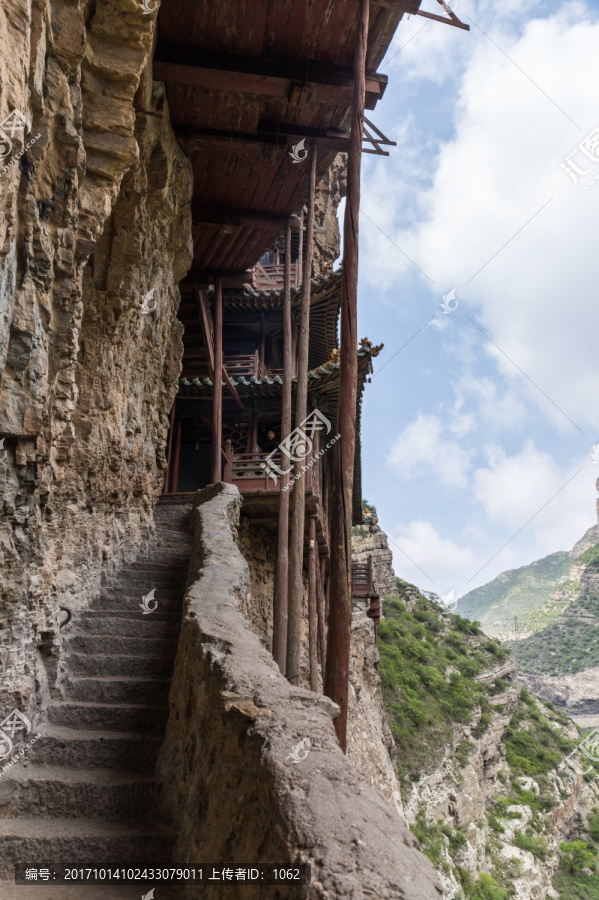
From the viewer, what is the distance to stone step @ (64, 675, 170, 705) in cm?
430

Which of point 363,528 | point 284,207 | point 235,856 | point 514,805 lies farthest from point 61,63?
point 363,528

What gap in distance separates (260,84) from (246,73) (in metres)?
0.21

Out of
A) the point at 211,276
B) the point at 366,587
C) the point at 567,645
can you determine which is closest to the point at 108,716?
the point at 211,276

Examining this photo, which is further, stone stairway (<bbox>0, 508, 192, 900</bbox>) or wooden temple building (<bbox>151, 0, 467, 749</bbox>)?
wooden temple building (<bbox>151, 0, 467, 749</bbox>)

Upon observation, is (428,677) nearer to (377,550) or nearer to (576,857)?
(576,857)

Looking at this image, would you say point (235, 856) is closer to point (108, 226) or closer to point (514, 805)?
point (108, 226)

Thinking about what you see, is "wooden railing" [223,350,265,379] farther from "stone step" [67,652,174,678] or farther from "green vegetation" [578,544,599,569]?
"green vegetation" [578,544,599,569]

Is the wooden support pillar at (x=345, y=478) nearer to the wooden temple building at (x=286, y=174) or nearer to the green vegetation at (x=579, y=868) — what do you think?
the wooden temple building at (x=286, y=174)

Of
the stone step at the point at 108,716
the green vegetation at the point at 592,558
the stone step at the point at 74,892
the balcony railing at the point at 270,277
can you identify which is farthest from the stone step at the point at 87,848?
the green vegetation at the point at 592,558

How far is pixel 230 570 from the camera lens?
4.90 metres

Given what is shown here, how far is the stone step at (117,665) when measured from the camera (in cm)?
459

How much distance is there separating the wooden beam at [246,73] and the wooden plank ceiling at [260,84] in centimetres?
1

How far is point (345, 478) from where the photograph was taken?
478 cm

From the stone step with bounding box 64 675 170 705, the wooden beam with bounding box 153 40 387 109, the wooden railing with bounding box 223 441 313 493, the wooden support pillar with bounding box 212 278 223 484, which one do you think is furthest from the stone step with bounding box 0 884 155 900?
the wooden support pillar with bounding box 212 278 223 484
